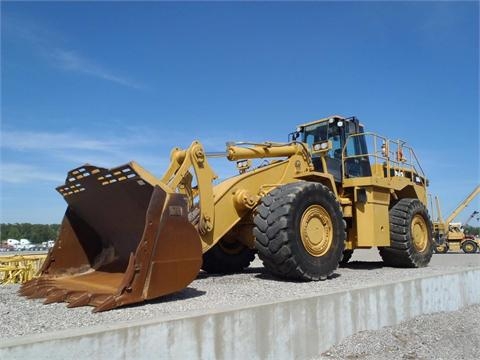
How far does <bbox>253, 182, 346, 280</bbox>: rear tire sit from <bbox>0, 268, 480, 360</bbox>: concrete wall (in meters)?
0.99

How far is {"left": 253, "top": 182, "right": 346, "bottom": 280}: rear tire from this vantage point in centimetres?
677

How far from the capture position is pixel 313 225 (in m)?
7.42

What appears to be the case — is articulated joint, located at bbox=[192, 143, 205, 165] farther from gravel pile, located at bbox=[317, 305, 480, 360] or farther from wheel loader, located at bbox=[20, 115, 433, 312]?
gravel pile, located at bbox=[317, 305, 480, 360]

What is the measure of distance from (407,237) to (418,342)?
12.6 feet

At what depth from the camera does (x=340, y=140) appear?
33.2 feet

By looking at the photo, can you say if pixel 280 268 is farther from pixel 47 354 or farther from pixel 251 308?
pixel 47 354

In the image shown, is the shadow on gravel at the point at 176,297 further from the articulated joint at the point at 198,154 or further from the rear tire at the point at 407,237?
the rear tire at the point at 407,237

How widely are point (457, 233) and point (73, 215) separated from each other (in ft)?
98.5

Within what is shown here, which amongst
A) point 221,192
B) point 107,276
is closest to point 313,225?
Result: point 221,192

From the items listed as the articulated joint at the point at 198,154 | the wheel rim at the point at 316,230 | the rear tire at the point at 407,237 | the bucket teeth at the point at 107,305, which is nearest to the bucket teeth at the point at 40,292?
the bucket teeth at the point at 107,305

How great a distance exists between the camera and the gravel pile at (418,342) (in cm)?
576

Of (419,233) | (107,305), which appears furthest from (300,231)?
(419,233)

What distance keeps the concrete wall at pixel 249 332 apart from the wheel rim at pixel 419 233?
9.76ft

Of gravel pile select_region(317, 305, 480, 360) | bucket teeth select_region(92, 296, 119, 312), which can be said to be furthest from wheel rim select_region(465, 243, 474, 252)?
bucket teeth select_region(92, 296, 119, 312)
